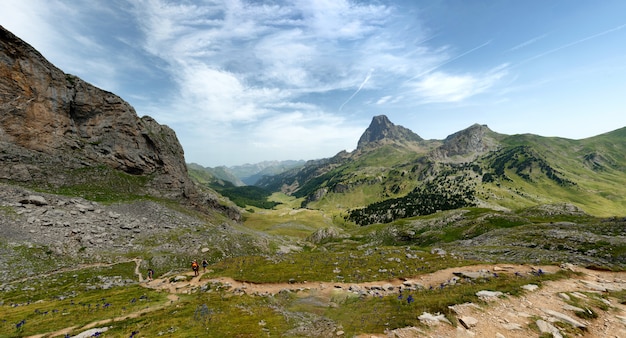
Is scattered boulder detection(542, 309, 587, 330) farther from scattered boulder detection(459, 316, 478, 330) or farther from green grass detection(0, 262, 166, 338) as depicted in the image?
green grass detection(0, 262, 166, 338)

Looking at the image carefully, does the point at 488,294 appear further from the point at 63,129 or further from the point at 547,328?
the point at 63,129

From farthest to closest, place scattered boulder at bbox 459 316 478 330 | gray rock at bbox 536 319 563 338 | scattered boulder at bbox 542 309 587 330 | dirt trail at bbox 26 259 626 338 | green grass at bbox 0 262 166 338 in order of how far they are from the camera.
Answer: green grass at bbox 0 262 166 338 < scattered boulder at bbox 459 316 478 330 < scattered boulder at bbox 542 309 587 330 < dirt trail at bbox 26 259 626 338 < gray rock at bbox 536 319 563 338

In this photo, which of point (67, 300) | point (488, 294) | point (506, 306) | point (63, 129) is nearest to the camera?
point (506, 306)

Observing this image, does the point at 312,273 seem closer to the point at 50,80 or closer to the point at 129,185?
the point at 129,185

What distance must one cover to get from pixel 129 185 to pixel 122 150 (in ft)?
59.7

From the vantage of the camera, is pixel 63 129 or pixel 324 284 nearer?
pixel 324 284

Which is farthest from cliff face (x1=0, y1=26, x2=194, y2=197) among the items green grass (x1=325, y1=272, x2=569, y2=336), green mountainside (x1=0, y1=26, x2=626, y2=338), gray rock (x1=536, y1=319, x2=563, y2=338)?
gray rock (x1=536, y1=319, x2=563, y2=338)

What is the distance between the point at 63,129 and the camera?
8619cm

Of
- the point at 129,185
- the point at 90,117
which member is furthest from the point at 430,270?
the point at 90,117

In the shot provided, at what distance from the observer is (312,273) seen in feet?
146

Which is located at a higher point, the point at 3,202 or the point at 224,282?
the point at 3,202

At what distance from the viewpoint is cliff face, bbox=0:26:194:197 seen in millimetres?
72812

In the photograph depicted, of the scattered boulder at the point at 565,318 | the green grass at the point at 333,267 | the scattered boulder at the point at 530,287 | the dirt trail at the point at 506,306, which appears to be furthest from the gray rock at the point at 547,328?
the green grass at the point at 333,267

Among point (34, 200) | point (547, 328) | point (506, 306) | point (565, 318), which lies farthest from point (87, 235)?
point (565, 318)
